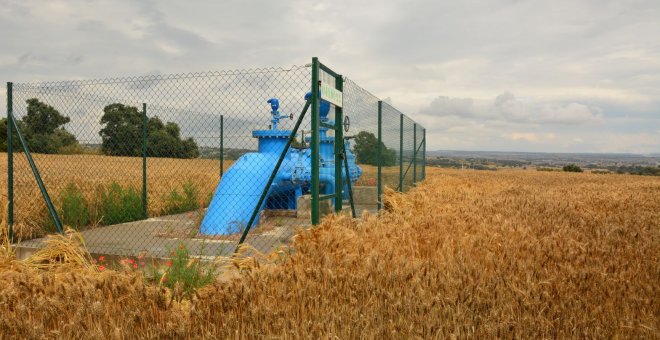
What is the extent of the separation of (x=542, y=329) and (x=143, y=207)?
8.71 m

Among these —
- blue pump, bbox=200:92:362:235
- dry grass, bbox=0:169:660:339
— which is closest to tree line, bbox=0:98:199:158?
blue pump, bbox=200:92:362:235

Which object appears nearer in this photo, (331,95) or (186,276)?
(186,276)

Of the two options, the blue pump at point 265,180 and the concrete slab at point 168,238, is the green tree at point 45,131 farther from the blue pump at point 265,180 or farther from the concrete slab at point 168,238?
the blue pump at point 265,180

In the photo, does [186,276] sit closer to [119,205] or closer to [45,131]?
[119,205]

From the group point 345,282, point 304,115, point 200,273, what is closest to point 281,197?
point 304,115

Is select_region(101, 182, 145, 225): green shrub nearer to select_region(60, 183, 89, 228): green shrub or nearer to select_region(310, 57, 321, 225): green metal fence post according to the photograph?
select_region(60, 183, 89, 228): green shrub

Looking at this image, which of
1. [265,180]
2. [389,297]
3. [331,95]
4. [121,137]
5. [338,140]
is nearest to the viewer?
[389,297]

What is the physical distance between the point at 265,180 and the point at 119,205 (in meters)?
3.20

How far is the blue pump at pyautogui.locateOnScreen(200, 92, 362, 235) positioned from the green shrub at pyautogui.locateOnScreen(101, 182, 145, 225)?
8.38ft

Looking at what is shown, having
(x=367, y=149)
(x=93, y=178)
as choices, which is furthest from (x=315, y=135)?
(x=93, y=178)

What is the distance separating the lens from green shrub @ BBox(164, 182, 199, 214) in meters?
11.1

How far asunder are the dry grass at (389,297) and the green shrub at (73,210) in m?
4.35

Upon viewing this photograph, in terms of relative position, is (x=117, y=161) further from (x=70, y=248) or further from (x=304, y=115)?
(x=304, y=115)

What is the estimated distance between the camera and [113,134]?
32.5ft
